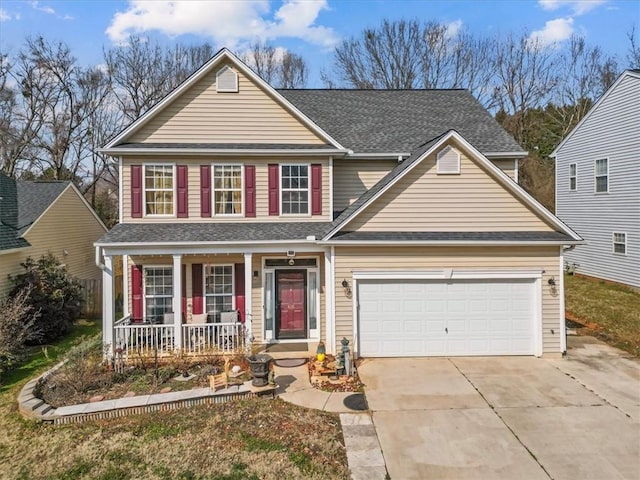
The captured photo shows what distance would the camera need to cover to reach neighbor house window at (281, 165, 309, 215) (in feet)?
42.2

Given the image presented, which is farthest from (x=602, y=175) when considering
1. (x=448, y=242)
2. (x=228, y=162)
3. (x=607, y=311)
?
(x=228, y=162)

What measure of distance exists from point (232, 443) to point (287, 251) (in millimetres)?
5614

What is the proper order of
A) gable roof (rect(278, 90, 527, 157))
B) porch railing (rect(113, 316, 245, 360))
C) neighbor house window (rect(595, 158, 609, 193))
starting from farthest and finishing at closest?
neighbor house window (rect(595, 158, 609, 193)) < gable roof (rect(278, 90, 527, 157)) < porch railing (rect(113, 316, 245, 360))

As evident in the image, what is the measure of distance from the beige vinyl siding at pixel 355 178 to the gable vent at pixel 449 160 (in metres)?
2.65

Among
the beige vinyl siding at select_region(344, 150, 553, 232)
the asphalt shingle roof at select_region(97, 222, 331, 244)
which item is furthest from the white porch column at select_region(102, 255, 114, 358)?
the beige vinyl siding at select_region(344, 150, 553, 232)

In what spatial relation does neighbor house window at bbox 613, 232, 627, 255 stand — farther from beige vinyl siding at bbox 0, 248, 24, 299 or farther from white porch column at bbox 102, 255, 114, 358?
beige vinyl siding at bbox 0, 248, 24, 299

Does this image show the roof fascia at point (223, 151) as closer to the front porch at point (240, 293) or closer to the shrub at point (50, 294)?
the front porch at point (240, 293)

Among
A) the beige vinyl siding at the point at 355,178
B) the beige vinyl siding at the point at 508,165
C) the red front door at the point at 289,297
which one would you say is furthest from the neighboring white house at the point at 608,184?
the red front door at the point at 289,297

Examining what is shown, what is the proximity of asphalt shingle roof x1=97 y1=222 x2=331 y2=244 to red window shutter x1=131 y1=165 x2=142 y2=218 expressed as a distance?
391 mm

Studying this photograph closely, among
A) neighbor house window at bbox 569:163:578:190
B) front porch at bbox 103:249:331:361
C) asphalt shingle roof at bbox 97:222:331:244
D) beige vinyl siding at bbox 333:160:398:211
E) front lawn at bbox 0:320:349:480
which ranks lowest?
front lawn at bbox 0:320:349:480

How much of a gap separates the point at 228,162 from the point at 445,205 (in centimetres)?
641

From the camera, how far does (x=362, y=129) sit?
15.0 meters

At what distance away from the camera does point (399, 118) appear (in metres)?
15.9

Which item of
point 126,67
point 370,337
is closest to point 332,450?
point 370,337
